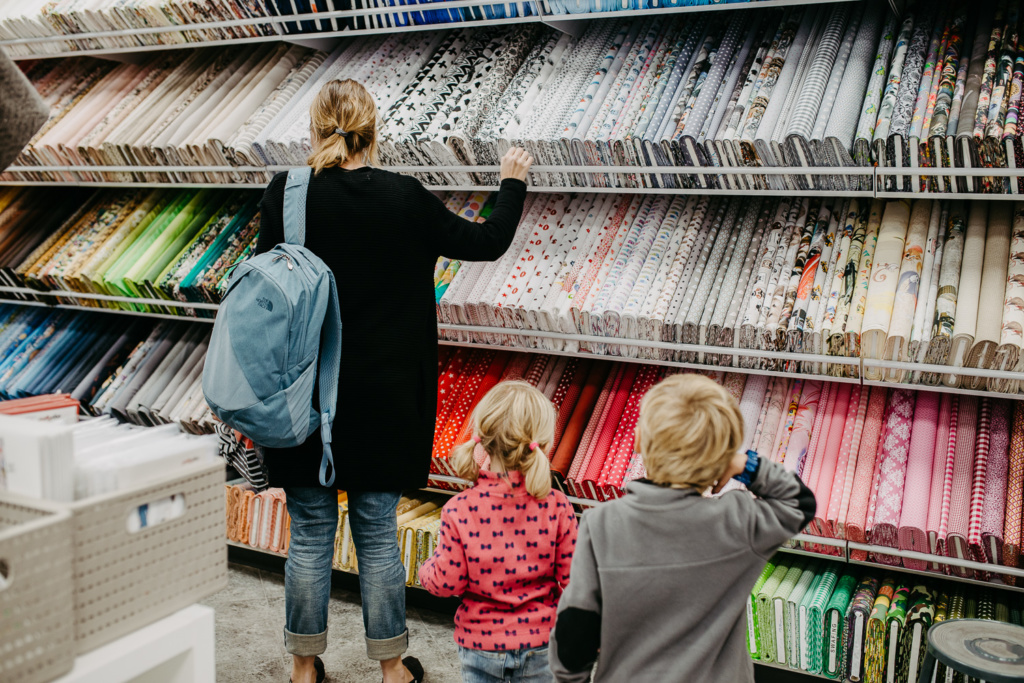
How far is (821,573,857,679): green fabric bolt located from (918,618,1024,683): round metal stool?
35 centimetres

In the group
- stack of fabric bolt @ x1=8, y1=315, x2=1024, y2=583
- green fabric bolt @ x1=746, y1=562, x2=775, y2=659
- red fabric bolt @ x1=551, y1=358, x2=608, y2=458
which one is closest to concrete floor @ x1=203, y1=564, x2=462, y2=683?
stack of fabric bolt @ x1=8, y1=315, x2=1024, y2=583

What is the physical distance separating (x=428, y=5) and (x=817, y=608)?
77.9 inches

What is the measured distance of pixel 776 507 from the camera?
142 cm

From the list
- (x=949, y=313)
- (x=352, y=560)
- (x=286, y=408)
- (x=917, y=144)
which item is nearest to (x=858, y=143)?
(x=917, y=144)

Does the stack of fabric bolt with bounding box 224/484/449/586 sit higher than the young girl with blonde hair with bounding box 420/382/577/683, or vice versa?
the young girl with blonde hair with bounding box 420/382/577/683

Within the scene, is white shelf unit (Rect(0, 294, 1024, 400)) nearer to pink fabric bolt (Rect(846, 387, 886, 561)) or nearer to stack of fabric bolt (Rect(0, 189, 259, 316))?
pink fabric bolt (Rect(846, 387, 886, 561))

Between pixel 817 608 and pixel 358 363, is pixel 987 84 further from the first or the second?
pixel 358 363

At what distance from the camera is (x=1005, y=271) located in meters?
2.04

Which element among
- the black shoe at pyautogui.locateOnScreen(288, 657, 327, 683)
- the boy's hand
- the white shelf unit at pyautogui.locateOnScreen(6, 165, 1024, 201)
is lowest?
the black shoe at pyautogui.locateOnScreen(288, 657, 327, 683)

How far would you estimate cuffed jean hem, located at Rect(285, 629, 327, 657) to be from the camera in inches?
89.5

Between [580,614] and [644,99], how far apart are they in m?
1.50

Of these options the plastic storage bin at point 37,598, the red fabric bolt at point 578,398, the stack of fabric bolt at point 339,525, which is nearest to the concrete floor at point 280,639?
the stack of fabric bolt at point 339,525

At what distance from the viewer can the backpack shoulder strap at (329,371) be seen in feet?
6.73

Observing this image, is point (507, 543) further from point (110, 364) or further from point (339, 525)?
point (110, 364)
